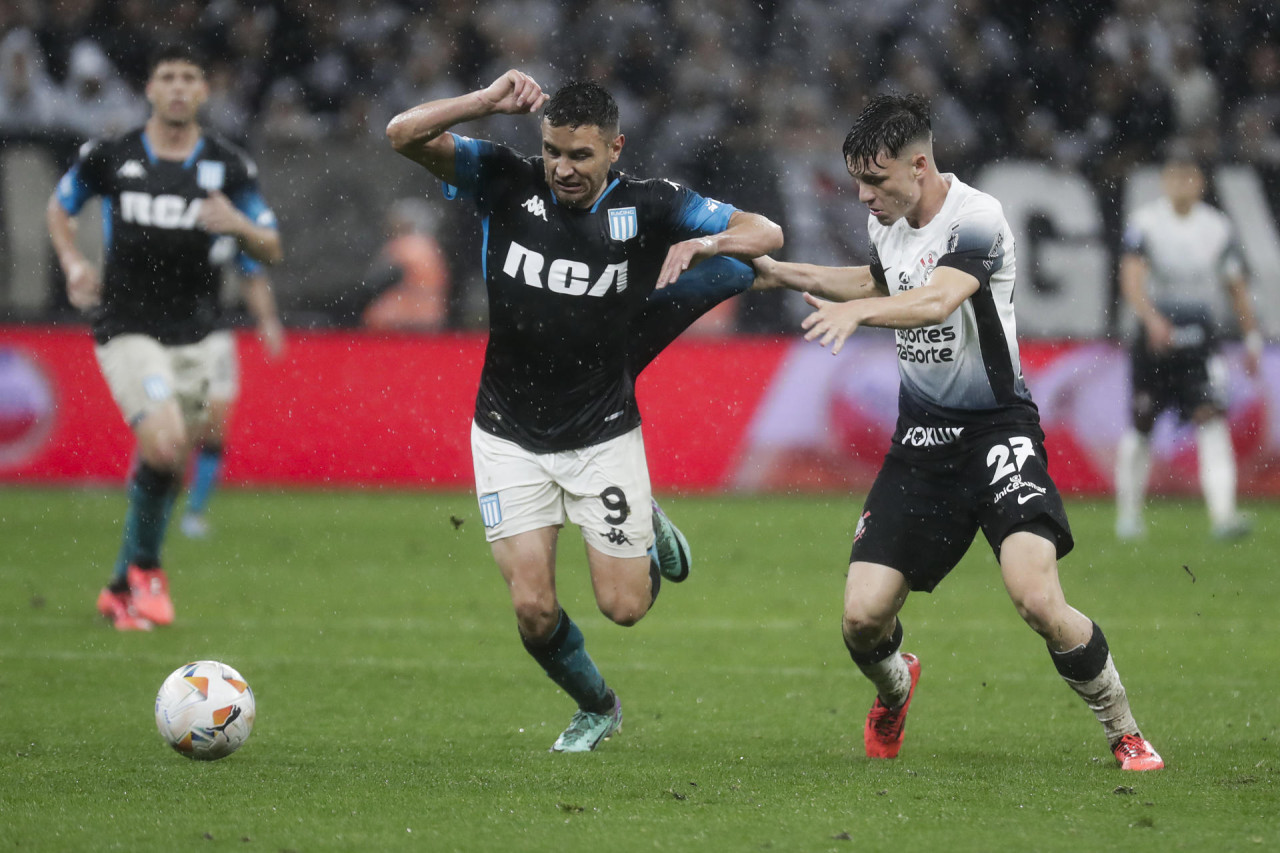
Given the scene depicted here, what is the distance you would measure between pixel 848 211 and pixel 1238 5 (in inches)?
240

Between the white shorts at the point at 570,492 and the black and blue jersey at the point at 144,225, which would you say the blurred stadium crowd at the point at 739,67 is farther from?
the white shorts at the point at 570,492

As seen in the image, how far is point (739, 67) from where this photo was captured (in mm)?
16906

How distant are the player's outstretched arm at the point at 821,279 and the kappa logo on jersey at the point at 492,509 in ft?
4.16

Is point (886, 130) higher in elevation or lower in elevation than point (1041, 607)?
higher

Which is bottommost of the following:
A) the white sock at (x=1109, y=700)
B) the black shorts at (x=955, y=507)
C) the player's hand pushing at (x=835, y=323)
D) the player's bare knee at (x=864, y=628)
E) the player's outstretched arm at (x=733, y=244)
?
the white sock at (x=1109, y=700)

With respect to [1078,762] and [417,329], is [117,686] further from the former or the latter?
[417,329]

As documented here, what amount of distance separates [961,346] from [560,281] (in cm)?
140

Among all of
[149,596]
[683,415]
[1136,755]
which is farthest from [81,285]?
[683,415]

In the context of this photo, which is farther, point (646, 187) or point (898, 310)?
point (646, 187)

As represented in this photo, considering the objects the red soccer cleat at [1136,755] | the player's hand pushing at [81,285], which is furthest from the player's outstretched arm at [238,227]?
the red soccer cleat at [1136,755]

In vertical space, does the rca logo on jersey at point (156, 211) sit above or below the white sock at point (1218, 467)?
above

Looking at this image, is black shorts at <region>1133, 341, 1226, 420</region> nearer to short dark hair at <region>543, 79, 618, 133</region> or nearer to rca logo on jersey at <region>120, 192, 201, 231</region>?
rca logo on jersey at <region>120, 192, 201, 231</region>

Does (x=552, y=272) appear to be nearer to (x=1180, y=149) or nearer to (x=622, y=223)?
(x=622, y=223)

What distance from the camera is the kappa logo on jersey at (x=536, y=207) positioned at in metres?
5.61
